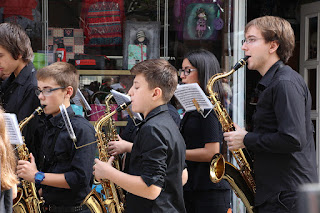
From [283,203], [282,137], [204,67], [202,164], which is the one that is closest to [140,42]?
[204,67]

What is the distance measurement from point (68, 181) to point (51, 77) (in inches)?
29.9

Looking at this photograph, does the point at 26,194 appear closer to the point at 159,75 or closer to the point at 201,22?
the point at 159,75

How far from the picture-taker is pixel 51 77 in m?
3.37

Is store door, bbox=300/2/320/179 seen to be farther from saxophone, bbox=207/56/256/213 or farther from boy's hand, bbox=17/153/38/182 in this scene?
boy's hand, bbox=17/153/38/182

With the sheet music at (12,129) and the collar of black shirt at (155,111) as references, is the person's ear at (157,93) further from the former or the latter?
the sheet music at (12,129)

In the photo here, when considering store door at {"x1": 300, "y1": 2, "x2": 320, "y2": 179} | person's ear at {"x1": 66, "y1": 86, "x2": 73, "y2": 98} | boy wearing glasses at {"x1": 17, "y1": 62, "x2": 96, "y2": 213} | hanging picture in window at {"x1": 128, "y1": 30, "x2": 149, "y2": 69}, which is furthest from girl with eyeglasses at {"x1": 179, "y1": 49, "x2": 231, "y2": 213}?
store door at {"x1": 300, "y1": 2, "x2": 320, "y2": 179}

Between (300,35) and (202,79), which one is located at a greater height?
(300,35)

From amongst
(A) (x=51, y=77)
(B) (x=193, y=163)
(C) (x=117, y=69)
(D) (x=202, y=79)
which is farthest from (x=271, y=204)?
(C) (x=117, y=69)

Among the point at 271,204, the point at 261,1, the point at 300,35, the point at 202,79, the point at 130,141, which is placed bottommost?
the point at 271,204

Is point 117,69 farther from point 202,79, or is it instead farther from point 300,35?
point 300,35

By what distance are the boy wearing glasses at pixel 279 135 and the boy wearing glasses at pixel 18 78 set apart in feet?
4.65

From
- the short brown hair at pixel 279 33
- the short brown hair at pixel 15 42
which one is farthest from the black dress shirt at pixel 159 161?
the short brown hair at pixel 15 42

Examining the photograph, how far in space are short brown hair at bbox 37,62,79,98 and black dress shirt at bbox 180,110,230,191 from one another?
85 cm

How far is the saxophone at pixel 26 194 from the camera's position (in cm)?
328
